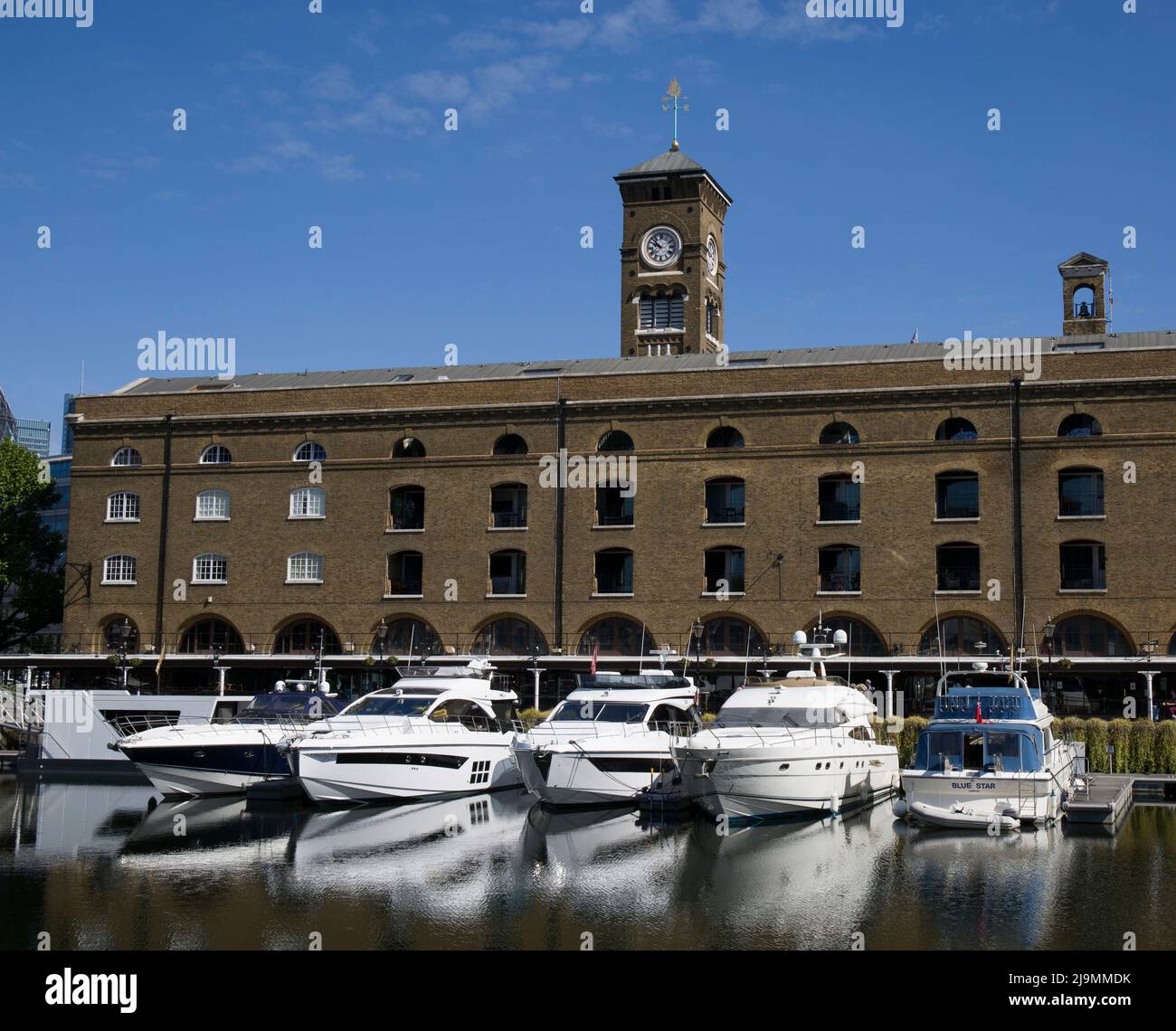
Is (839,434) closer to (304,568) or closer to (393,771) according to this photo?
(304,568)

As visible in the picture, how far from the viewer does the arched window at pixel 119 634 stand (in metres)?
56.7

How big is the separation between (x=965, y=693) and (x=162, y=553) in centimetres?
3680

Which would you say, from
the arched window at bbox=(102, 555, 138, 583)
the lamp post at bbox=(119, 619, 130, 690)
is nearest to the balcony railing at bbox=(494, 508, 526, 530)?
the lamp post at bbox=(119, 619, 130, 690)

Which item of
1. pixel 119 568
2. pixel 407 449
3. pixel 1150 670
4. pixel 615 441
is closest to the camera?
pixel 1150 670

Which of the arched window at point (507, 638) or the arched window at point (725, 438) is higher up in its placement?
the arched window at point (725, 438)

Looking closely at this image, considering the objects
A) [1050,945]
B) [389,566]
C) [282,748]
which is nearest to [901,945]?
[1050,945]

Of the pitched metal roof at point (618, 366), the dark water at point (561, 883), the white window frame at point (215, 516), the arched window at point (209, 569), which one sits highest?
the pitched metal roof at point (618, 366)

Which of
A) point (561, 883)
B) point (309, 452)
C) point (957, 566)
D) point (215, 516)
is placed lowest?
point (561, 883)

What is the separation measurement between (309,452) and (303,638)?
7.86 metres

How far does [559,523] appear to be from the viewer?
176 feet

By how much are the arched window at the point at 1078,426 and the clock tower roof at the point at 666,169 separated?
31101 millimetres

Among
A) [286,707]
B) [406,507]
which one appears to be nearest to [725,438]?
[406,507]

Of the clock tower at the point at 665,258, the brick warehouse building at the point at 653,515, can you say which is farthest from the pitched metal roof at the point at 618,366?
the clock tower at the point at 665,258

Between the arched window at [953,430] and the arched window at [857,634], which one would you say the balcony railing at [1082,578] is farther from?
the arched window at [857,634]
